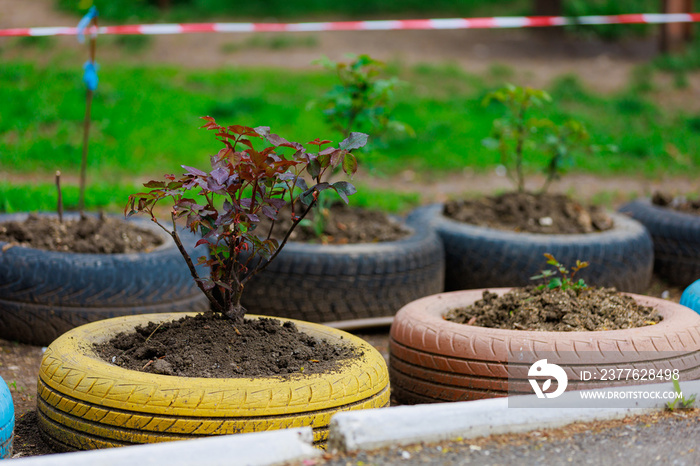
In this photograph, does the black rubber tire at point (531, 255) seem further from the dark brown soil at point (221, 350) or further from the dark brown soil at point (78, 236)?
the dark brown soil at point (221, 350)

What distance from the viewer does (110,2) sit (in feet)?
52.7

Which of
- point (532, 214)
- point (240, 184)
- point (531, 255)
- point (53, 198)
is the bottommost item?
point (53, 198)

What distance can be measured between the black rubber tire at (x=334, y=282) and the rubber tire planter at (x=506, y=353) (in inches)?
39.6

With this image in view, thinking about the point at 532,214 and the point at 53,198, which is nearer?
the point at 532,214

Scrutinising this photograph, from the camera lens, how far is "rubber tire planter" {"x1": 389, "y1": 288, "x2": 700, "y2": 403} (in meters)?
3.02

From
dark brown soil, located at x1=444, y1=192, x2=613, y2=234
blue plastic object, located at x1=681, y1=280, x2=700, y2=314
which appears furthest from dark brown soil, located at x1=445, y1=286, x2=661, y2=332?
dark brown soil, located at x1=444, y1=192, x2=613, y2=234

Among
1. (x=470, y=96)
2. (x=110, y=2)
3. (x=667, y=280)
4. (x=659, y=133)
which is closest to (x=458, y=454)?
(x=667, y=280)

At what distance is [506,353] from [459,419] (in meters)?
0.59

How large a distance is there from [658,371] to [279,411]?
1537mm

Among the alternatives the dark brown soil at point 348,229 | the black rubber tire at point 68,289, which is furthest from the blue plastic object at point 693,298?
the black rubber tire at point 68,289

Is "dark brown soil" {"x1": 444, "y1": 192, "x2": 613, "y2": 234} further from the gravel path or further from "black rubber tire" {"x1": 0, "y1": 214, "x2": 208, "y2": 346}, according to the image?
the gravel path

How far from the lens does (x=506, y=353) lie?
305cm

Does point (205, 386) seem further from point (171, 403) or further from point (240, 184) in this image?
point (240, 184)

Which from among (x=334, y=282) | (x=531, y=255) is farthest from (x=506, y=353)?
(x=531, y=255)
